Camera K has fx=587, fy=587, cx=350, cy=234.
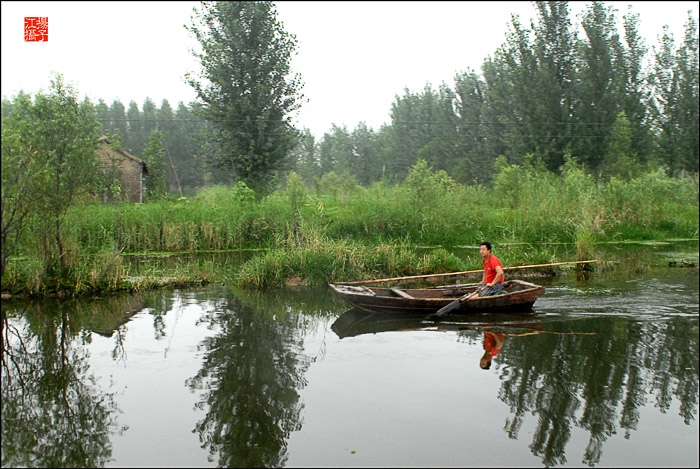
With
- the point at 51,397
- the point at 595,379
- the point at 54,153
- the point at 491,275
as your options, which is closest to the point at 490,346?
the point at 595,379

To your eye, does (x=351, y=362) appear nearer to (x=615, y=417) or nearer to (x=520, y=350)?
(x=520, y=350)

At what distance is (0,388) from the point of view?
7.00m

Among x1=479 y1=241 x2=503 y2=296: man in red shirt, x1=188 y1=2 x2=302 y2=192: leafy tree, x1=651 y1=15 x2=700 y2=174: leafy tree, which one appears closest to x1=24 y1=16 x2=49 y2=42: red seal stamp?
x1=479 y1=241 x2=503 y2=296: man in red shirt

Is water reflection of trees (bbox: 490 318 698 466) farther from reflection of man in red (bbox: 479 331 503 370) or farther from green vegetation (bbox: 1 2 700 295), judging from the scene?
green vegetation (bbox: 1 2 700 295)

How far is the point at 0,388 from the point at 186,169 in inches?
2706

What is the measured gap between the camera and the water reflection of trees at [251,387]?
17.9 ft

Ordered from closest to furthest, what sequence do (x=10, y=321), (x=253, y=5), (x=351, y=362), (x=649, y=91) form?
1. (x=351, y=362)
2. (x=10, y=321)
3. (x=253, y=5)
4. (x=649, y=91)

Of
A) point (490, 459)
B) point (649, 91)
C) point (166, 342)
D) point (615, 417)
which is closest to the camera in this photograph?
point (490, 459)

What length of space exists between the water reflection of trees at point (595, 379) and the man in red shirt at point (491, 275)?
1.65 metres

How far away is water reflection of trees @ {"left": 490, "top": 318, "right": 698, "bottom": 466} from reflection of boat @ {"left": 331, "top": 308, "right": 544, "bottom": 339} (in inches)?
37.8

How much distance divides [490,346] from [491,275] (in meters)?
2.44

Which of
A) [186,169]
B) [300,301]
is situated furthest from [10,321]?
[186,169]

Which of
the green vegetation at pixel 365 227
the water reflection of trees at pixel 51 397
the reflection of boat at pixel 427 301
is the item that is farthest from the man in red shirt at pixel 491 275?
the water reflection of trees at pixel 51 397

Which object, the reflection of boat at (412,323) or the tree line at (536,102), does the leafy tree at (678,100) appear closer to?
the tree line at (536,102)
